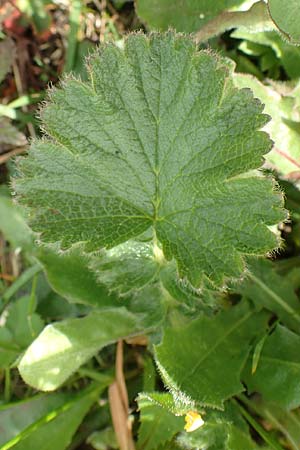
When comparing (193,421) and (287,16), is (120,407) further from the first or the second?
(287,16)

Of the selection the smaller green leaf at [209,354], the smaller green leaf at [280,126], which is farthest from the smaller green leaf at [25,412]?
the smaller green leaf at [280,126]

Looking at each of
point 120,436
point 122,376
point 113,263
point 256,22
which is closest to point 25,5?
point 256,22

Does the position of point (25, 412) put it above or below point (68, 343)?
below

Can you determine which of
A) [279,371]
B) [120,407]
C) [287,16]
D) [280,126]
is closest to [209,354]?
[279,371]

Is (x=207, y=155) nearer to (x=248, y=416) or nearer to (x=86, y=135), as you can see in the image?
(x=86, y=135)

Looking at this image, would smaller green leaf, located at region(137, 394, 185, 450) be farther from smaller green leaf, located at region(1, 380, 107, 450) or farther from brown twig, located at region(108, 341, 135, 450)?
smaller green leaf, located at region(1, 380, 107, 450)

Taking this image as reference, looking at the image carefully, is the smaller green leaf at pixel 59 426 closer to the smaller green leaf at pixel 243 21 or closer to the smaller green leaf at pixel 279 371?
the smaller green leaf at pixel 279 371

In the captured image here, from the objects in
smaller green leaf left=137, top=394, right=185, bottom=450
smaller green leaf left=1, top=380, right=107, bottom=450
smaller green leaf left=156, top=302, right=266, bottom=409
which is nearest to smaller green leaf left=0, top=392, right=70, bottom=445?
smaller green leaf left=1, top=380, right=107, bottom=450
